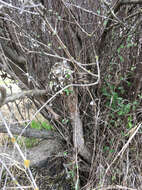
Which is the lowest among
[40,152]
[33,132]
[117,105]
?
[40,152]

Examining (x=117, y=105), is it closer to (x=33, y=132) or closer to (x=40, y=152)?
(x=33, y=132)

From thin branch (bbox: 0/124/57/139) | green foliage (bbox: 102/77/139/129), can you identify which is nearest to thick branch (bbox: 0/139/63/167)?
thin branch (bbox: 0/124/57/139)

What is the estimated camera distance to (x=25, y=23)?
1116mm

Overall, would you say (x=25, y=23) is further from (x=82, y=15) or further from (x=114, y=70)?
(x=114, y=70)

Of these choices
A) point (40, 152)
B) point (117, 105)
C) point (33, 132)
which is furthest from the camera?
point (40, 152)

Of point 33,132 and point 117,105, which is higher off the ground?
point 117,105

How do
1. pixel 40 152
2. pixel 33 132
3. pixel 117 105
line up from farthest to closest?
pixel 40 152, pixel 33 132, pixel 117 105

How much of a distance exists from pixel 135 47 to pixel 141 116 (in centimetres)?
47

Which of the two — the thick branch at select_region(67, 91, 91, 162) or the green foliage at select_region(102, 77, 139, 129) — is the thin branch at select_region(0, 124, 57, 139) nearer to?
the thick branch at select_region(67, 91, 91, 162)

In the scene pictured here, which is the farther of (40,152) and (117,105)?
(40,152)

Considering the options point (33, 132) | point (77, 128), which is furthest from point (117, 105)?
point (33, 132)

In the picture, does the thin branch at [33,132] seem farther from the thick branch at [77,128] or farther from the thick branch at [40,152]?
the thick branch at [77,128]

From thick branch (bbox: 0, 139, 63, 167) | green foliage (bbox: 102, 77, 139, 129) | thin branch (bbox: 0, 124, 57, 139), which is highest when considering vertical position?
green foliage (bbox: 102, 77, 139, 129)

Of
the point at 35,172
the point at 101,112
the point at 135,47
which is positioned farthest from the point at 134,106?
the point at 35,172
